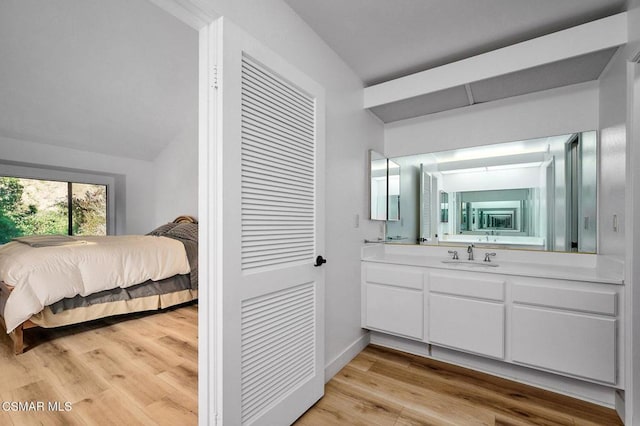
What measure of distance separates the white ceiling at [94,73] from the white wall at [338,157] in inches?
72.4

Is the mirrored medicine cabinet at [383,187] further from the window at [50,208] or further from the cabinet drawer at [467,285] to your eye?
the window at [50,208]

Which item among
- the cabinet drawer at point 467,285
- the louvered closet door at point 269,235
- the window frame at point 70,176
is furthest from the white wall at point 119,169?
the cabinet drawer at point 467,285

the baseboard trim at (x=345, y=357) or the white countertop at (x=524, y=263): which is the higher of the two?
the white countertop at (x=524, y=263)

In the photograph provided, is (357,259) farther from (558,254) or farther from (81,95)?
(81,95)

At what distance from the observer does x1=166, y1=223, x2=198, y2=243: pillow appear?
161 inches

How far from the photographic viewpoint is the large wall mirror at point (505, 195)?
2.21 metres

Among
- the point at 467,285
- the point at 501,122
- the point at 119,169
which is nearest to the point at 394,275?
the point at 467,285

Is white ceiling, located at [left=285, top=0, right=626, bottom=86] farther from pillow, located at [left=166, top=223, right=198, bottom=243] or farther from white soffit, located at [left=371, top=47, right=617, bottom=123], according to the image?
pillow, located at [left=166, top=223, right=198, bottom=243]

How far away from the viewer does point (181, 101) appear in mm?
4480

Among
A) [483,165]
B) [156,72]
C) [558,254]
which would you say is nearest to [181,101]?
[156,72]

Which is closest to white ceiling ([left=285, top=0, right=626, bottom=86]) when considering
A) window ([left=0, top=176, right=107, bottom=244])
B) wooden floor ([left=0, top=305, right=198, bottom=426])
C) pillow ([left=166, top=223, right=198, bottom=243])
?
wooden floor ([left=0, top=305, right=198, bottom=426])

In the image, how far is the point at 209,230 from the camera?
1.29m

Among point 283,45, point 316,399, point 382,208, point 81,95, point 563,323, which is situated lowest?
point 316,399

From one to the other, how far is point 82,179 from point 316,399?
5429 millimetres
